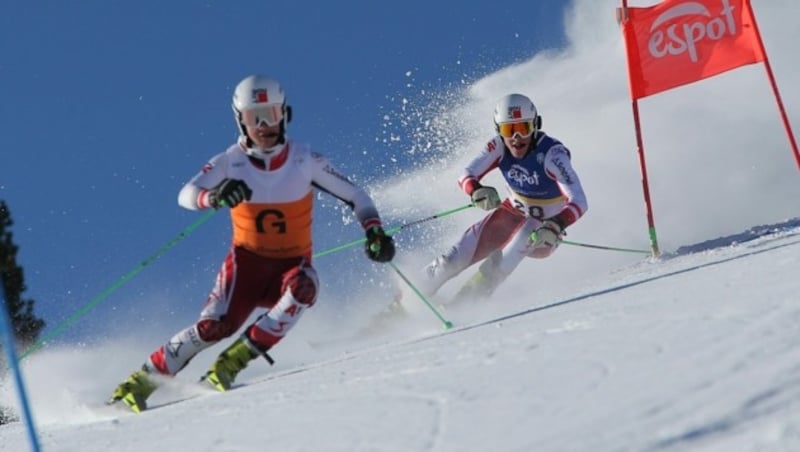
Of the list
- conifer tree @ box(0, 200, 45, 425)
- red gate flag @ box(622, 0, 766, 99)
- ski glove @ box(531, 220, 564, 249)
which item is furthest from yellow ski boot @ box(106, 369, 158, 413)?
conifer tree @ box(0, 200, 45, 425)

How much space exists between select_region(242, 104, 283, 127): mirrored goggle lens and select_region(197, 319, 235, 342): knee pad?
1.12 meters

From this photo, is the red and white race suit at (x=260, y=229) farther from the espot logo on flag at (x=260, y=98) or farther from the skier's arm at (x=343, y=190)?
the espot logo on flag at (x=260, y=98)

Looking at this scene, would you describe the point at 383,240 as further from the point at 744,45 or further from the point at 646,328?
the point at 744,45

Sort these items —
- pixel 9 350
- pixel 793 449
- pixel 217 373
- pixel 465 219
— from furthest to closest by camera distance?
pixel 465 219 → pixel 217 373 → pixel 9 350 → pixel 793 449

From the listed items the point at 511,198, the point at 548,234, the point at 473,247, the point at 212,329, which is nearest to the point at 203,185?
the point at 212,329

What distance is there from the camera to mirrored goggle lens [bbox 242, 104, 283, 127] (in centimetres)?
616

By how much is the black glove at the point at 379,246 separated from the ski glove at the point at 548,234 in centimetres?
→ 185

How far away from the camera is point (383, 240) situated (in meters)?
6.26

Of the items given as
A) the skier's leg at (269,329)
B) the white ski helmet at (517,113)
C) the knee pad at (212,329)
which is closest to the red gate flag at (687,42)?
the white ski helmet at (517,113)

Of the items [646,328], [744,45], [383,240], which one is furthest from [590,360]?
[744,45]

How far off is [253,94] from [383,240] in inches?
42.7

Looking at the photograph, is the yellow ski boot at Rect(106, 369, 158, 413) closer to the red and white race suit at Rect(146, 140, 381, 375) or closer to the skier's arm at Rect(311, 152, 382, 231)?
the red and white race suit at Rect(146, 140, 381, 375)

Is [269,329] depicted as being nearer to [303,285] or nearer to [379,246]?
[303,285]

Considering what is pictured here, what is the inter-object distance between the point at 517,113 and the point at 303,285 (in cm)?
326
